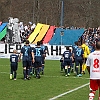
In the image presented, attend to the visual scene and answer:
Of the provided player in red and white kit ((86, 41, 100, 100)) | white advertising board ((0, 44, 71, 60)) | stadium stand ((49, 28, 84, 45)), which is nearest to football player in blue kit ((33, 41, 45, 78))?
player in red and white kit ((86, 41, 100, 100))

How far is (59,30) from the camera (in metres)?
42.8

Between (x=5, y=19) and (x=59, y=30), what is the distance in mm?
29634

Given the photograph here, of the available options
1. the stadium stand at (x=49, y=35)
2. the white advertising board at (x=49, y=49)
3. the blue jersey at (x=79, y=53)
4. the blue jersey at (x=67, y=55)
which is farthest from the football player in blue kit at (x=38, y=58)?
the stadium stand at (x=49, y=35)

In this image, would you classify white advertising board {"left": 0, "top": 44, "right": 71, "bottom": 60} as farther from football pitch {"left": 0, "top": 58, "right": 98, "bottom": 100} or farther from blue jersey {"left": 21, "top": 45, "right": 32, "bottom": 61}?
blue jersey {"left": 21, "top": 45, "right": 32, "bottom": 61}

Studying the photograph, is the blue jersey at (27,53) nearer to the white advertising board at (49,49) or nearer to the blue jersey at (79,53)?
the blue jersey at (79,53)

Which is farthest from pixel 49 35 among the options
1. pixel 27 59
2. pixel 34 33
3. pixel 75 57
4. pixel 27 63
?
pixel 27 59

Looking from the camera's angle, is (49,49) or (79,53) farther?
(49,49)

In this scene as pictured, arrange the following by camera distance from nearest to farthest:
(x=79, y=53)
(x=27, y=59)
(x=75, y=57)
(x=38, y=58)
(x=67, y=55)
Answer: (x=27, y=59) → (x=38, y=58) → (x=79, y=53) → (x=75, y=57) → (x=67, y=55)

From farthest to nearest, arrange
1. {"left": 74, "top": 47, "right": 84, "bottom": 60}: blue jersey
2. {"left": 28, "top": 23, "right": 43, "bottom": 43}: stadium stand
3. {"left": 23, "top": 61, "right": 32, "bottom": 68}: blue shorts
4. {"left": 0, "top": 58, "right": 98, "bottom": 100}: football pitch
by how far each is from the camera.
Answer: {"left": 28, "top": 23, "right": 43, "bottom": 43}: stadium stand
{"left": 74, "top": 47, "right": 84, "bottom": 60}: blue jersey
{"left": 23, "top": 61, "right": 32, "bottom": 68}: blue shorts
{"left": 0, "top": 58, "right": 98, "bottom": 100}: football pitch

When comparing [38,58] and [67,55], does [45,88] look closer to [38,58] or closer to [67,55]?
[38,58]

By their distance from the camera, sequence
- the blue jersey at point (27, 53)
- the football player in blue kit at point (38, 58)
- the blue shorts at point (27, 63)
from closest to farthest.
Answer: the blue jersey at point (27, 53)
the blue shorts at point (27, 63)
the football player in blue kit at point (38, 58)

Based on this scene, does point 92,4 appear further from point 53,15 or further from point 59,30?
point 59,30

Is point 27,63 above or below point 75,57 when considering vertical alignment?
below

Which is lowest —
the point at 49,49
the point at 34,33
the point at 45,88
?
the point at 45,88
